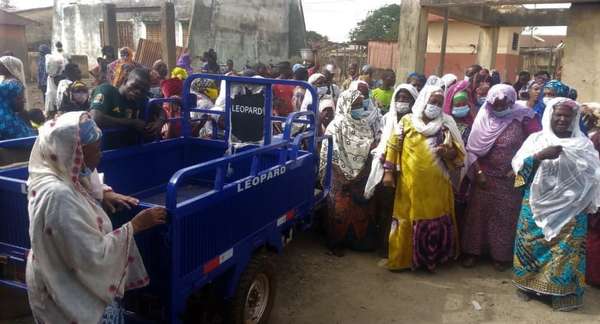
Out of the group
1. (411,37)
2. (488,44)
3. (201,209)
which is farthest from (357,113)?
(488,44)

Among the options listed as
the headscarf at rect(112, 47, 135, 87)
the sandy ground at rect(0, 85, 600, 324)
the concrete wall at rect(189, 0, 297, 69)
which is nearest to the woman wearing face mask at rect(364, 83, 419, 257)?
the sandy ground at rect(0, 85, 600, 324)

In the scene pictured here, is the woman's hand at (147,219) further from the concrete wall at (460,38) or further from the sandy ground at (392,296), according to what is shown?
the concrete wall at (460,38)

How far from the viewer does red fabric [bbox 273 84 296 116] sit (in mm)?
6703

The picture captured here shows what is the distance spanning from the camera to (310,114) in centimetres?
427

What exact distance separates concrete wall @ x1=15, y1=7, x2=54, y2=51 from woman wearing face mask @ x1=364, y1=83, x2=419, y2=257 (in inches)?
1118

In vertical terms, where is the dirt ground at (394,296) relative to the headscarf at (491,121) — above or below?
below

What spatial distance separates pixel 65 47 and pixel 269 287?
2332 centimetres

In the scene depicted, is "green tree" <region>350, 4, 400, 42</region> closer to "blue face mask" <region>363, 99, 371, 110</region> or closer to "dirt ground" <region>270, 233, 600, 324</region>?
"blue face mask" <region>363, 99, 371, 110</region>

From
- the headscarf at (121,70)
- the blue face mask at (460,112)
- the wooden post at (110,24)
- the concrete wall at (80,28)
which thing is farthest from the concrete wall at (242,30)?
the blue face mask at (460,112)

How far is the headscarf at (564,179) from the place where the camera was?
3.86 meters

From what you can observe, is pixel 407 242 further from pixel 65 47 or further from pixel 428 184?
pixel 65 47

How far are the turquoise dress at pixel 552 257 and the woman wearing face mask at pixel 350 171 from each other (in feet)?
4.72

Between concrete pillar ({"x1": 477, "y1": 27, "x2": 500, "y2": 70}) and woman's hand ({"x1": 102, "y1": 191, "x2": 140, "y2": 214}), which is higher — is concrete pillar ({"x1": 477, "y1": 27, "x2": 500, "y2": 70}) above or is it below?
above

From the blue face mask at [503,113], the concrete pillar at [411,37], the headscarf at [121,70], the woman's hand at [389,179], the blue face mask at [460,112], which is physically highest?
the concrete pillar at [411,37]
